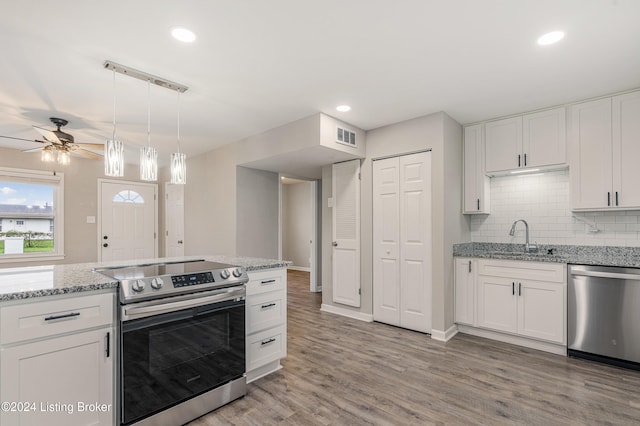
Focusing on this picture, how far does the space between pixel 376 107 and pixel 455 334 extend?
270 cm

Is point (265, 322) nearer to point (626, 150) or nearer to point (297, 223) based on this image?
point (626, 150)

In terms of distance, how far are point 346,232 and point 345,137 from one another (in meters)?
1.30

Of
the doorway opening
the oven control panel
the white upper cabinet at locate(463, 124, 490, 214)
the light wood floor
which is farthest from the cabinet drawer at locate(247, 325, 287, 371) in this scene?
the doorway opening

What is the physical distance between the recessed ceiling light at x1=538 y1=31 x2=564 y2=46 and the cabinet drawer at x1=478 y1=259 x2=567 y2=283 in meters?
2.02

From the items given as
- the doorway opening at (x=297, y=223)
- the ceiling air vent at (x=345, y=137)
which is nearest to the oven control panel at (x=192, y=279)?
the ceiling air vent at (x=345, y=137)

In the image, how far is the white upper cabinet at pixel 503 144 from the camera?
353 cm

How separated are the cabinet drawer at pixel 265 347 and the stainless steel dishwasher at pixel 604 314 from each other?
270cm

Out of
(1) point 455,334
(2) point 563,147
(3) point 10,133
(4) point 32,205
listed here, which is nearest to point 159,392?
(1) point 455,334

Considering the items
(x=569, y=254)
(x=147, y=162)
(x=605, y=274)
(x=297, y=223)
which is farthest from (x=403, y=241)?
(x=297, y=223)

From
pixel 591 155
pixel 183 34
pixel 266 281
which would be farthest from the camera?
pixel 591 155

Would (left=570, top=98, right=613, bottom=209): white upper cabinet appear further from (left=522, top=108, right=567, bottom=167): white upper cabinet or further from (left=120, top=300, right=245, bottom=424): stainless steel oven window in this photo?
(left=120, top=300, right=245, bottom=424): stainless steel oven window

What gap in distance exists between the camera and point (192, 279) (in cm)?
208

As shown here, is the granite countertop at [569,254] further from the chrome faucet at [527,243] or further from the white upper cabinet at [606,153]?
the white upper cabinet at [606,153]

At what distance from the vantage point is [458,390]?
2.39 m
